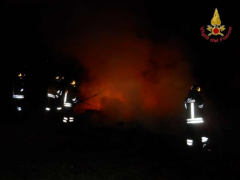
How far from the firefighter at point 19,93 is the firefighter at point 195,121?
684cm

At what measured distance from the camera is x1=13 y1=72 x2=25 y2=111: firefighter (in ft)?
33.5

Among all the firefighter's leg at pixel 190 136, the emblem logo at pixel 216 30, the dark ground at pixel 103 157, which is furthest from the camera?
the emblem logo at pixel 216 30

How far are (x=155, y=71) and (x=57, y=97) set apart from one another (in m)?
4.32

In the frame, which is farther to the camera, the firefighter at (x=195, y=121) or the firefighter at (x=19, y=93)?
the firefighter at (x=19, y=93)

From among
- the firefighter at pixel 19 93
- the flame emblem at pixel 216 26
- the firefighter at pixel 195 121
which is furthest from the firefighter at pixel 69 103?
the flame emblem at pixel 216 26

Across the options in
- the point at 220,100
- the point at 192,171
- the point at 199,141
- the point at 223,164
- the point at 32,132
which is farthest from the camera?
the point at 220,100

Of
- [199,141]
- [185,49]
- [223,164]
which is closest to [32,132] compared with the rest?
[199,141]

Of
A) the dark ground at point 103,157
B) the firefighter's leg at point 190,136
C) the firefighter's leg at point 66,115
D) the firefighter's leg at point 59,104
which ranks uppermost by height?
the firefighter's leg at point 59,104

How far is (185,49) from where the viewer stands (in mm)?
11336

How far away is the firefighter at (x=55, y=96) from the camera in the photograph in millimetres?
9141

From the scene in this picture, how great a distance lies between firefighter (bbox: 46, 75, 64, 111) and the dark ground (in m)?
1.13

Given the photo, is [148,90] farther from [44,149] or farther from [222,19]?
[44,149]

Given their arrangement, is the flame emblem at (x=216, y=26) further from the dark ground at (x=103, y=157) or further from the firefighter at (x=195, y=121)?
the firefighter at (x=195, y=121)

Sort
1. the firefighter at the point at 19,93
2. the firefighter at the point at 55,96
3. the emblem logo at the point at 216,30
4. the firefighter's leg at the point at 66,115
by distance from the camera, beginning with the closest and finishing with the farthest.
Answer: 1. the firefighter's leg at the point at 66,115
2. the firefighter at the point at 55,96
3. the firefighter at the point at 19,93
4. the emblem logo at the point at 216,30
